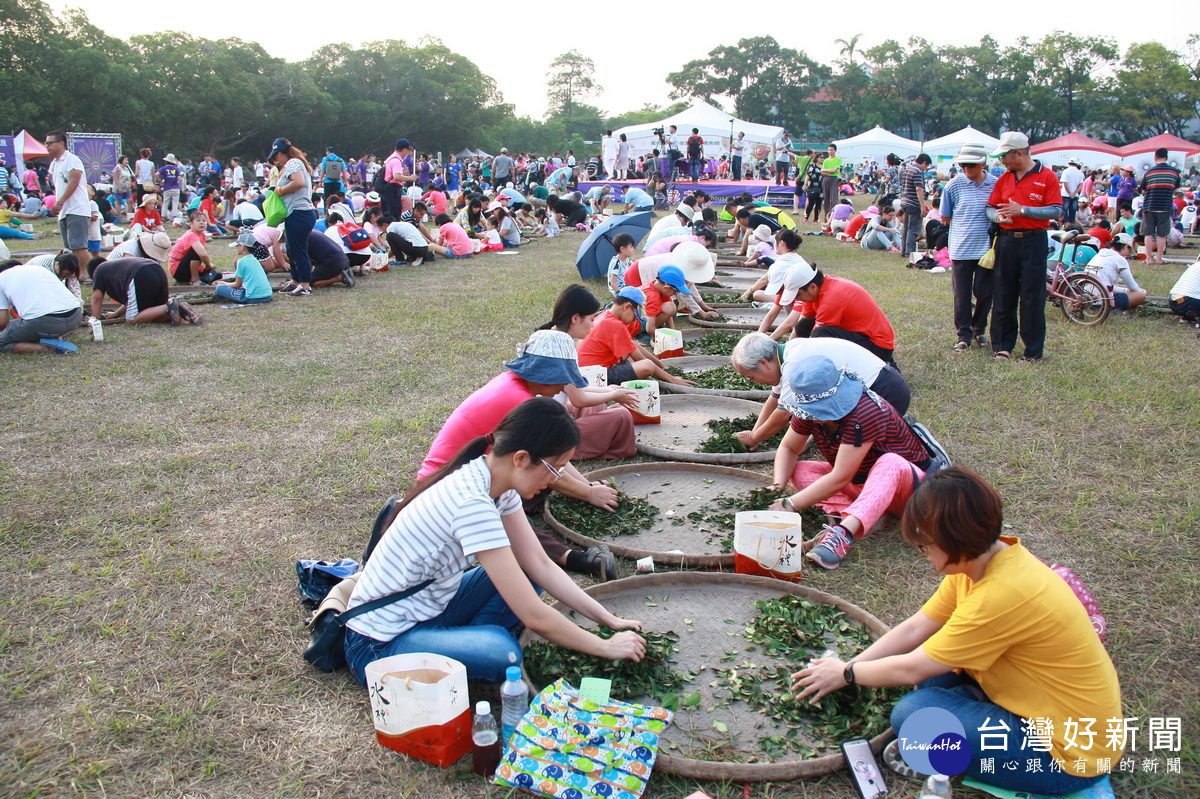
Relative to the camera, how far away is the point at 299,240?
9914 millimetres

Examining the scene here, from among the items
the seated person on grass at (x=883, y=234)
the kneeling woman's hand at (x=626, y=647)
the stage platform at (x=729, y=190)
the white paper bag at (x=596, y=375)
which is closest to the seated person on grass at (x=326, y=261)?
the white paper bag at (x=596, y=375)

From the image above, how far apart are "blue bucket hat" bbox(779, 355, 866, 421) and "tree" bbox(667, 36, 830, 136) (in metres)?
70.6

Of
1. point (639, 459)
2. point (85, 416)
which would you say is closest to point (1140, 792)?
point (639, 459)

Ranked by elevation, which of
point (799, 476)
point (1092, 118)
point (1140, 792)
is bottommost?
point (1140, 792)

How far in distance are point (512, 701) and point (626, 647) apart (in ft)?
1.51

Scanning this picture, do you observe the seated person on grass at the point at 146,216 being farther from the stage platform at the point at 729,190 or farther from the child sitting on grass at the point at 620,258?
the stage platform at the point at 729,190

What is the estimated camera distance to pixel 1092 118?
55.6 m

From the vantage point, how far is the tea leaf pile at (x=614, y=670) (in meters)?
2.58

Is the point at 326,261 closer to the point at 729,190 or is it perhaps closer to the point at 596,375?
the point at 596,375

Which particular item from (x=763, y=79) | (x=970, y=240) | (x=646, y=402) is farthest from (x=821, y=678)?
(x=763, y=79)

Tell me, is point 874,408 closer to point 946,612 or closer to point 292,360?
point 946,612

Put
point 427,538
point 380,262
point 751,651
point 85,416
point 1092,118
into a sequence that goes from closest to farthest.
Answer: point 427,538
point 751,651
point 85,416
point 380,262
point 1092,118

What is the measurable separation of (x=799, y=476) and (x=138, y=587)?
123 inches

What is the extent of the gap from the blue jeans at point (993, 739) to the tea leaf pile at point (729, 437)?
94.0 inches
